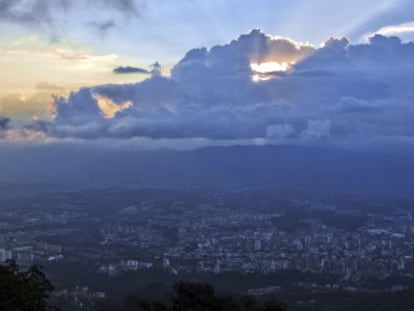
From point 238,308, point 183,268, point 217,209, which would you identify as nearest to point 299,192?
point 217,209

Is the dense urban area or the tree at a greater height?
the tree

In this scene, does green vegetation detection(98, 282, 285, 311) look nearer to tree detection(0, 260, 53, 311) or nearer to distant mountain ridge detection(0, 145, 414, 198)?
tree detection(0, 260, 53, 311)

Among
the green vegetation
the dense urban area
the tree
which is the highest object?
the tree

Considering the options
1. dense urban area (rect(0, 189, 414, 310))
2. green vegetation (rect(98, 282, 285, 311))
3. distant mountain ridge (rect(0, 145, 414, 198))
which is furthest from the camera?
distant mountain ridge (rect(0, 145, 414, 198))

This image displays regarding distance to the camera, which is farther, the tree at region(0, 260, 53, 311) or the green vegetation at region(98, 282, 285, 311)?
the green vegetation at region(98, 282, 285, 311)

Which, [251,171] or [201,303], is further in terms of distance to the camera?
[251,171]

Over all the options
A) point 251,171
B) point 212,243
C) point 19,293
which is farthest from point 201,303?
point 251,171

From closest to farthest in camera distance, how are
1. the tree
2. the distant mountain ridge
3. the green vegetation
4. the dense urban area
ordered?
the tree
the green vegetation
the dense urban area
the distant mountain ridge

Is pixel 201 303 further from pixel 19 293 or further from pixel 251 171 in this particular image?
pixel 251 171

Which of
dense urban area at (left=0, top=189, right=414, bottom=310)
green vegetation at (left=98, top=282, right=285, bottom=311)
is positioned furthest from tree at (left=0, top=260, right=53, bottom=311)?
dense urban area at (left=0, top=189, right=414, bottom=310)

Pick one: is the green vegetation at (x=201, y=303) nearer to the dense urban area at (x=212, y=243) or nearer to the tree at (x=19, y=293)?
the tree at (x=19, y=293)
